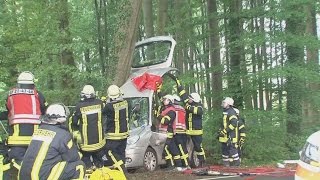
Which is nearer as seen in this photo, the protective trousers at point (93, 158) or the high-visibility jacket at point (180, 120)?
the protective trousers at point (93, 158)

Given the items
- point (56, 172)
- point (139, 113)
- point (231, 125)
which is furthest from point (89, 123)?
point (231, 125)

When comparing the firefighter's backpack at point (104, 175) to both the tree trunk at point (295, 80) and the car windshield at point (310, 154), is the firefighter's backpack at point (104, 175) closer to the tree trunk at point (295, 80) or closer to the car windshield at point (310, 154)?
the car windshield at point (310, 154)

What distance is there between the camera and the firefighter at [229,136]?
43.6 ft

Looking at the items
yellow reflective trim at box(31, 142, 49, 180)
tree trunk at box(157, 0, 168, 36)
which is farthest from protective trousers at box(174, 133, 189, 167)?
yellow reflective trim at box(31, 142, 49, 180)

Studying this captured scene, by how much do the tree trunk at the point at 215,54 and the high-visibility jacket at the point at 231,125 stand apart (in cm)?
224

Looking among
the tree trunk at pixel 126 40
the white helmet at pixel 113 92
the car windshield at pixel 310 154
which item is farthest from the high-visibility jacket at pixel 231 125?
the car windshield at pixel 310 154

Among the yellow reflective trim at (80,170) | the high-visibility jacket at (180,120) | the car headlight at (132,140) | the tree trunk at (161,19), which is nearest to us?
the yellow reflective trim at (80,170)

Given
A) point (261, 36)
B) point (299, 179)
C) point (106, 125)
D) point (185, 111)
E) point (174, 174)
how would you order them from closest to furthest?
point (299, 179) → point (106, 125) → point (174, 174) → point (185, 111) → point (261, 36)

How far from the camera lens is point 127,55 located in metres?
11.6

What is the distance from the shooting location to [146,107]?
39.2 ft

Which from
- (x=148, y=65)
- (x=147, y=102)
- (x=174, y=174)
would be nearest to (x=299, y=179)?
(x=174, y=174)

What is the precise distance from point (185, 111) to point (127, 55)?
7.67 feet

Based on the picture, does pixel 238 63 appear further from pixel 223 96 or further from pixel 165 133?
pixel 165 133

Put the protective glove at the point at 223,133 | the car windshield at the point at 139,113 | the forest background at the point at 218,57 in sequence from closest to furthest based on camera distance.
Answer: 1. the car windshield at the point at 139,113
2. the protective glove at the point at 223,133
3. the forest background at the point at 218,57
